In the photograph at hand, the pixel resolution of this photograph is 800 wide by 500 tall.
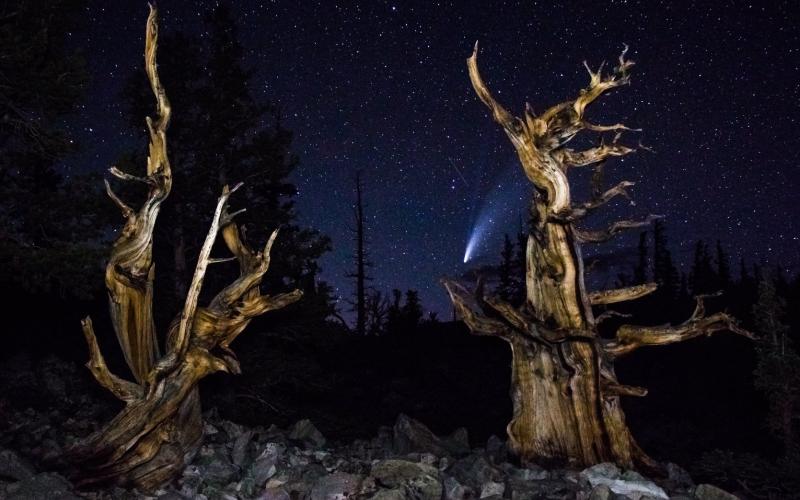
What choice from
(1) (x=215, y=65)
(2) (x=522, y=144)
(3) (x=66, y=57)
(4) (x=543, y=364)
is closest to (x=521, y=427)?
(4) (x=543, y=364)

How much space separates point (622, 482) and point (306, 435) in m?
5.59

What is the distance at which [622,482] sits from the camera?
8062 mm

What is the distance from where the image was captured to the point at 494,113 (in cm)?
959

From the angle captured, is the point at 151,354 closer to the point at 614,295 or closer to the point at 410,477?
the point at 410,477

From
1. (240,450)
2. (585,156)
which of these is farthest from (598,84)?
(240,450)

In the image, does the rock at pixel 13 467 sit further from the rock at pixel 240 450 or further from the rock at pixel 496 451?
the rock at pixel 496 451

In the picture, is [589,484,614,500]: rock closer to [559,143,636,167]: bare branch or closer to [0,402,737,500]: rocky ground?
[0,402,737,500]: rocky ground

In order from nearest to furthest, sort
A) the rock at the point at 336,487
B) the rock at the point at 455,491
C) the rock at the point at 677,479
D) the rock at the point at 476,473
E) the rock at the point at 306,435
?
the rock at the point at 336,487 → the rock at the point at 455,491 → the rock at the point at 476,473 → the rock at the point at 677,479 → the rock at the point at 306,435

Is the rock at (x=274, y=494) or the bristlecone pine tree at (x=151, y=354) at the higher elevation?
the bristlecone pine tree at (x=151, y=354)

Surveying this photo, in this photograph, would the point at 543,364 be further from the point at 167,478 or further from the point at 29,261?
the point at 29,261

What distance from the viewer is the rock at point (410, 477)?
24.7 ft

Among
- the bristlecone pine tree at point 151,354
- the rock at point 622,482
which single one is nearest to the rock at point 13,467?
the bristlecone pine tree at point 151,354

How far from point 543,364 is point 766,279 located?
4143 millimetres

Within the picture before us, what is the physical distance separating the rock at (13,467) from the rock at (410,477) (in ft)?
13.8
